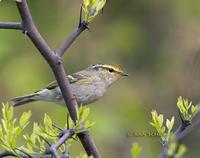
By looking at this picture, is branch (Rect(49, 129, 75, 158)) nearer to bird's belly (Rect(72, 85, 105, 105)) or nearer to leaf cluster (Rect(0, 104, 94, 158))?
leaf cluster (Rect(0, 104, 94, 158))

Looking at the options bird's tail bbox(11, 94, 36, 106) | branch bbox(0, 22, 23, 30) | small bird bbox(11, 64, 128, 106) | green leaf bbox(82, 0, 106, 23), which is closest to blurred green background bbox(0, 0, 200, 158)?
small bird bbox(11, 64, 128, 106)

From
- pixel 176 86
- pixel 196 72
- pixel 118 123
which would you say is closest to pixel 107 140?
pixel 118 123

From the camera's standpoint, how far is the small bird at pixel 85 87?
421cm

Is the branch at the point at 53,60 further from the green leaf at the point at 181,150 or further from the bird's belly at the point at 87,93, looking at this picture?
the bird's belly at the point at 87,93

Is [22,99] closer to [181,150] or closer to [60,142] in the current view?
[60,142]

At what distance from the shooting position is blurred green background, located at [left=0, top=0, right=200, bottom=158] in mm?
6281

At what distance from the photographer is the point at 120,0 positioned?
24.4 ft

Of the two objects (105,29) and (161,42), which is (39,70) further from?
(161,42)

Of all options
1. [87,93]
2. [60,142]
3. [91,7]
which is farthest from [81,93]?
[60,142]

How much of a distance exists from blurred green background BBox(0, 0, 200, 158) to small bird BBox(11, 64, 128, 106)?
3.88ft

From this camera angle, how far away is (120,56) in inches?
293

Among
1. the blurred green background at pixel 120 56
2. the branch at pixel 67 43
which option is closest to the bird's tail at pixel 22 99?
the blurred green background at pixel 120 56

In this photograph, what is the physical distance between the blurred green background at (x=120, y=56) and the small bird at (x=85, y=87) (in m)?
1.18

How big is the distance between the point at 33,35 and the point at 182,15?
5.47m
